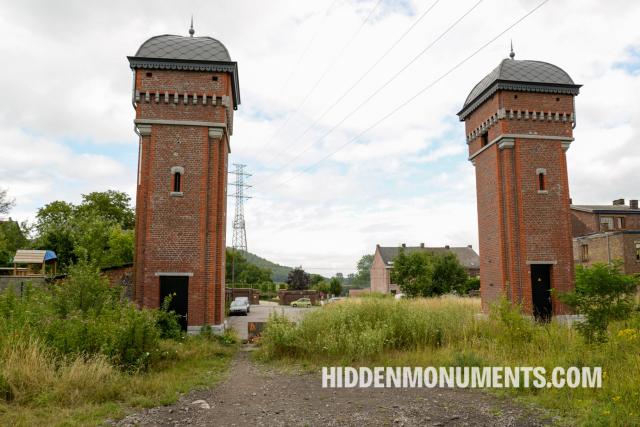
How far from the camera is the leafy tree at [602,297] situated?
9672 millimetres

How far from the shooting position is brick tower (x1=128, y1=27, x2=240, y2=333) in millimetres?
15008

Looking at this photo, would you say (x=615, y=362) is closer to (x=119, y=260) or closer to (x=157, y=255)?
(x=157, y=255)

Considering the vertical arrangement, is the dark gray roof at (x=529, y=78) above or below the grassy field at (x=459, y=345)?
above

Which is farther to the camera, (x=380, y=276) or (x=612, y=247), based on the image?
(x=380, y=276)

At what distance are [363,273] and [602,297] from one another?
104 metres

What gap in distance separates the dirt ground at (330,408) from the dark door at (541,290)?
10039 mm

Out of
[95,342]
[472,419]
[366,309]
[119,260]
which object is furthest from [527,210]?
[119,260]

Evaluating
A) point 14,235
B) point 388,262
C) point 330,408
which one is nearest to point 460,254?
point 388,262

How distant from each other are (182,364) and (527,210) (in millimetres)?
13417

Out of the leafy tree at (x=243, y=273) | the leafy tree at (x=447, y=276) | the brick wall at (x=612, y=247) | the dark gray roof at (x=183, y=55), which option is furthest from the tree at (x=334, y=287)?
the dark gray roof at (x=183, y=55)

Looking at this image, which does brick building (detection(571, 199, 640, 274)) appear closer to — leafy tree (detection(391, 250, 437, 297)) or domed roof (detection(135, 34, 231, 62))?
leafy tree (detection(391, 250, 437, 297))

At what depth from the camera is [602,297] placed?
32.5 ft

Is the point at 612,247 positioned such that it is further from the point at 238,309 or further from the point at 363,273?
the point at 363,273

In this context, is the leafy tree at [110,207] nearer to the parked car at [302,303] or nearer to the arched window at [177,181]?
the parked car at [302,303]
